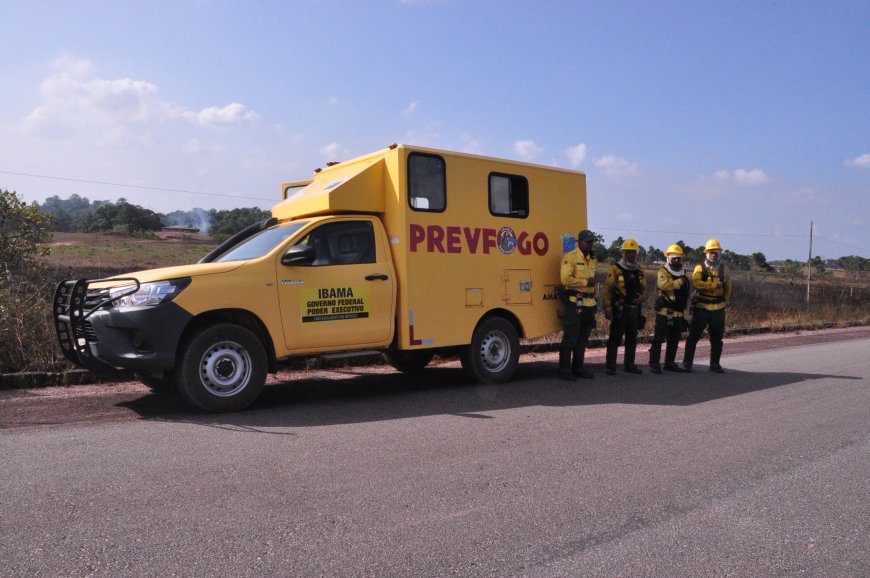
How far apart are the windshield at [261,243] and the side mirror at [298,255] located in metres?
0.29

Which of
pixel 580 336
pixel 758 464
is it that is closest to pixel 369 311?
pixel 580 336

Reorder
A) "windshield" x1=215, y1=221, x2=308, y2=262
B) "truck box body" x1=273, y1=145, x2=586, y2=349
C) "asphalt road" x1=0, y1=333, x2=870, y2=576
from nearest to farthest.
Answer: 1. "asphalt road" x1=0, y1=333, x2=870, y2=576
2. "windshield" x1=215, y1=221, x2=308, y2=262
3. "truck box body" x1=273, y1=145, x2=586, y2=349

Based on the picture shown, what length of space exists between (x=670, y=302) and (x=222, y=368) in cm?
675

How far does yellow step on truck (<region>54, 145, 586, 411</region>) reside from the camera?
6.77m

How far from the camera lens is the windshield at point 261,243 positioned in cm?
761

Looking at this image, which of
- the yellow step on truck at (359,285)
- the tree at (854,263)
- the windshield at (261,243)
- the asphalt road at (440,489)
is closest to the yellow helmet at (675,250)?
the yellow step on truck at (359,285)

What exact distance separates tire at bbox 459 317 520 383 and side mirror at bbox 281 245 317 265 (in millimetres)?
2549

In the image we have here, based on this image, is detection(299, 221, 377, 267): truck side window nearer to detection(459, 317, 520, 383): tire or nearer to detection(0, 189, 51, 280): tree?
detection(459, 317, 520, 383): tire

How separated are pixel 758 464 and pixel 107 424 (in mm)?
5369

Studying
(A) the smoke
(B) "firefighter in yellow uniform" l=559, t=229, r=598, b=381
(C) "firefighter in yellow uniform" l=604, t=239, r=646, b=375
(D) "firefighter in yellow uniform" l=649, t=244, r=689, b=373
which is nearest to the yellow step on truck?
(B) "firefighter in yellow uniform" l=559, t=229, r=598, b=381

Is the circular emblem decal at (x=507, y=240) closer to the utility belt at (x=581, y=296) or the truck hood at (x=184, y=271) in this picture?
the utility belt at (x=581, y=296)

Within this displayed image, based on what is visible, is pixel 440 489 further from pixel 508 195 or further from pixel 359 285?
pixel 508 195

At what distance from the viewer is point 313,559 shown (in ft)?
11.4

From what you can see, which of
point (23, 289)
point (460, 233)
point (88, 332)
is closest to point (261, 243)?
point (88, 332)
